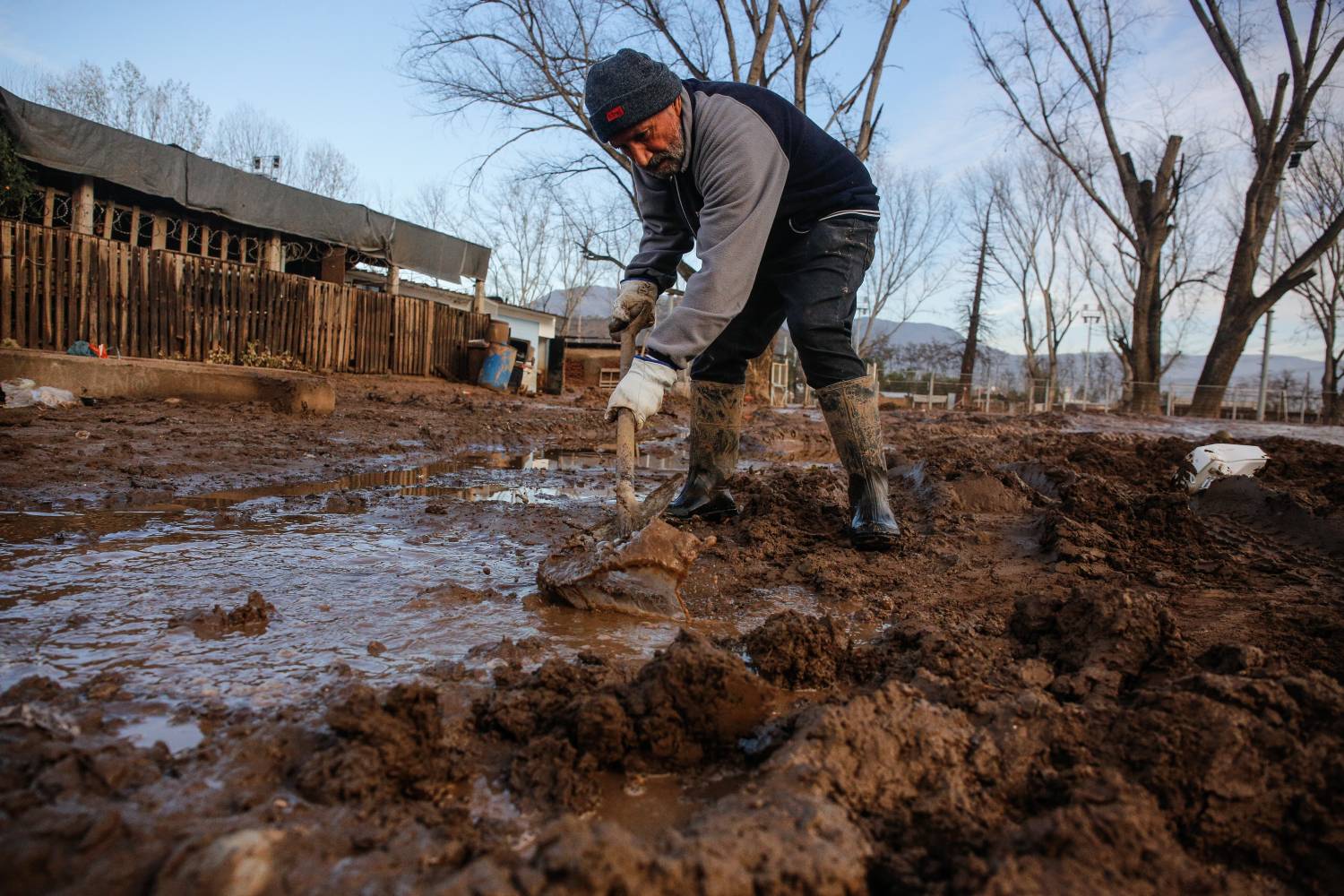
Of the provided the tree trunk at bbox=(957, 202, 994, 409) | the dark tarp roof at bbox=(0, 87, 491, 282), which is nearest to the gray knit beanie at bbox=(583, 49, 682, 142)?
the dark tarp roof at bbox=(0, 87, 491, 282)

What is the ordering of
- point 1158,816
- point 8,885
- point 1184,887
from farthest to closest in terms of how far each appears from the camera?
point 1158,816 → point 1184,887 → point 8,885

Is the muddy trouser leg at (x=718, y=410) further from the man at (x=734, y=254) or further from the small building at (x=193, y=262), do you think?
the small building at (x=193, y=262)

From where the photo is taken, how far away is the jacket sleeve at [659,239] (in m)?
3.14

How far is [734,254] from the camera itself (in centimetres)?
251

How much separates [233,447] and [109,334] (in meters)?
7.22

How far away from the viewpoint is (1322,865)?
3.31 feet

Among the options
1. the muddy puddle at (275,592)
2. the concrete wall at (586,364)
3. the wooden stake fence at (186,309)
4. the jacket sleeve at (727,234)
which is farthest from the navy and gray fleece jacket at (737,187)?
the concrete wall at (586,364)

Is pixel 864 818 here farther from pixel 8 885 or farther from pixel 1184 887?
pixel 8 885

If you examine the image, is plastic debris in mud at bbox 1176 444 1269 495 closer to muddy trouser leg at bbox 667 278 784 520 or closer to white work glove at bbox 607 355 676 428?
muddy trouser leg at bbox 667 278 784 520

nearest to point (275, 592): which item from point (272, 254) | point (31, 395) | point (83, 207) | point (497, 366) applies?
point (31, 395)

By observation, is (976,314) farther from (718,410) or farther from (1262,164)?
(718,410)

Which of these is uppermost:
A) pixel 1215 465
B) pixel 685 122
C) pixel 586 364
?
pixel 586 364

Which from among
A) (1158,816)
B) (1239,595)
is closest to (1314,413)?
(1239,595)

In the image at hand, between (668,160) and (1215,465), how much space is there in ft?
10.2
